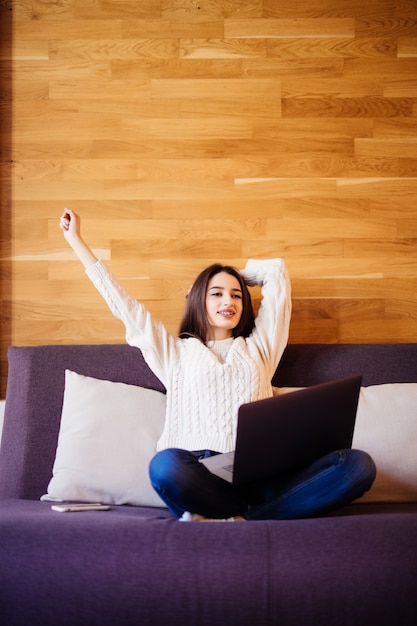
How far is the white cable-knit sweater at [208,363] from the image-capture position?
1.92 metres

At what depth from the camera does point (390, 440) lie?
1941mm

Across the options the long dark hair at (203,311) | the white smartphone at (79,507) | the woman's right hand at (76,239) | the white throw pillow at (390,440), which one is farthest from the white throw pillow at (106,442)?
the white throw pillow at (390,440)

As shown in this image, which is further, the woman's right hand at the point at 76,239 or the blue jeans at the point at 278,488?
the woman's right hand at the point at 76,239

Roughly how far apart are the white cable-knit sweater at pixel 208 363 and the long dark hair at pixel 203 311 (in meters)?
0.05

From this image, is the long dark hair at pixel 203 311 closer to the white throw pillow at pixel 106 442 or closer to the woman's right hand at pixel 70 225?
the white throw pillow at pixel 106 442

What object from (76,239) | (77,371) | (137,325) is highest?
(76,239)

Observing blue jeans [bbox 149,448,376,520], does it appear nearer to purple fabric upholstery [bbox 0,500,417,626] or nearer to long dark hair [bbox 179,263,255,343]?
purple fabric upholstery [bbox 0,500,417,626]

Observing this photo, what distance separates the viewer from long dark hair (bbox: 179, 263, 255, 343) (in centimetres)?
218

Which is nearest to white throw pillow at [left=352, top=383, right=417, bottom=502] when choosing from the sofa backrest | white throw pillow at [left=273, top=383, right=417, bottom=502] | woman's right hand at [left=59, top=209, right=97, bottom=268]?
white throw pillow at [left=273, top=383, right=417, bottom=502]

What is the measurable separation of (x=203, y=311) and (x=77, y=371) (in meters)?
0.54

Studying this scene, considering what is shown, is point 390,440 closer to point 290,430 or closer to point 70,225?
point 290,430

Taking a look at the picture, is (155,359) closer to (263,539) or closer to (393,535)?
(263,539)

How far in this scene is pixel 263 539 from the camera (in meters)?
1.35

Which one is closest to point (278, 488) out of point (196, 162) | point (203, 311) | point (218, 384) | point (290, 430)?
point (290, 430)
